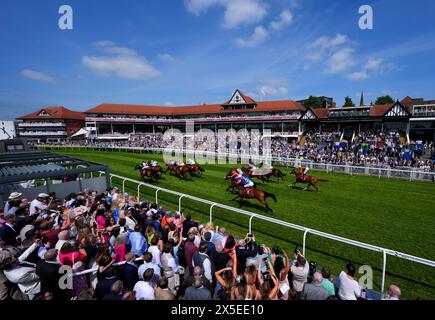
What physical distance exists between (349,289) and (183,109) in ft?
163

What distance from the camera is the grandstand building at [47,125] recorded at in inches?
1836

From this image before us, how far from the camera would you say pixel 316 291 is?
297 cm

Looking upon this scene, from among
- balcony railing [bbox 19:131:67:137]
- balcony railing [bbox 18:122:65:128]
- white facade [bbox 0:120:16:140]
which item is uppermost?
balcony railing [bbox 18:122:65:128]

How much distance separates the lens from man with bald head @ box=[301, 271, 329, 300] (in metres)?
2.95

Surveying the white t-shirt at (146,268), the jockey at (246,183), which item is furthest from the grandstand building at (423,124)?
the white t-shirt at (146,268)

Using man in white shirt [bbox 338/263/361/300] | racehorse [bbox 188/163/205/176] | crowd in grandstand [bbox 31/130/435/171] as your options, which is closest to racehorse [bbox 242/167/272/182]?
racehorse [bbox 188/163/205/176]

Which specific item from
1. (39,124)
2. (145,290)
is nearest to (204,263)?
(145,290)

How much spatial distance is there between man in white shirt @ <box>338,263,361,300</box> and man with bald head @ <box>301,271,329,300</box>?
1.40 feet

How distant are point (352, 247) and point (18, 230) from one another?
735cm

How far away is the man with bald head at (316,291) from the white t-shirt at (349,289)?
0.42 meters

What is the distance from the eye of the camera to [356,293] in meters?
3.20

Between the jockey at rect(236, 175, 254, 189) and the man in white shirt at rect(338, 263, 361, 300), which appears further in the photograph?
the jockey at rect(236, 175, 254, 189)

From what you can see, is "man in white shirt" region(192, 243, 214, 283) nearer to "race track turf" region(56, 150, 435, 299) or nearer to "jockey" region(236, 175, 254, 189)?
"race track turf" region(56, 150, 435, 299)
